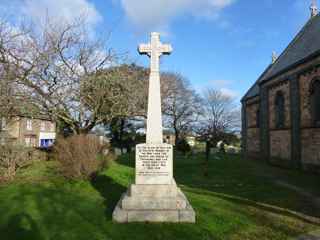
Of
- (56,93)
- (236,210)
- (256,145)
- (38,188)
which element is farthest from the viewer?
(256,145)

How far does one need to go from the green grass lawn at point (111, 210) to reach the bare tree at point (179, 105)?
3261cm

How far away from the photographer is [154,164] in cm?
711

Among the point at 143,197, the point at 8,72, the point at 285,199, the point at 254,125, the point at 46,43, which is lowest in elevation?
the point at 285,199

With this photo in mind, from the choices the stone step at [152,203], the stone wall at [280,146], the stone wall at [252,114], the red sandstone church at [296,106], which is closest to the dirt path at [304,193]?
the red sandstone church at [296,106]

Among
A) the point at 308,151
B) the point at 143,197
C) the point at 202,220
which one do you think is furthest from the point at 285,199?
the point at 308,151

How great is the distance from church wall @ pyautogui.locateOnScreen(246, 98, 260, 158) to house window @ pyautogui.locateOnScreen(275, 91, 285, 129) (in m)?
6.31

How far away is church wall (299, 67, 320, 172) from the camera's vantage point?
16297 millimetres

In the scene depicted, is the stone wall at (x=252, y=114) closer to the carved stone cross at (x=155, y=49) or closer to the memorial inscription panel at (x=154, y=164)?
the carved stone cross at (x=155, y=49)

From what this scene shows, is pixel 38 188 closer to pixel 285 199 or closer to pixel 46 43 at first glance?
pixel 285 199

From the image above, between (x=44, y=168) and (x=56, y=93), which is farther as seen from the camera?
(x=56, y=93)

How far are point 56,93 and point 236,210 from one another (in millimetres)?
13413

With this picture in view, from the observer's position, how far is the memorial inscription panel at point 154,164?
706 centimetres

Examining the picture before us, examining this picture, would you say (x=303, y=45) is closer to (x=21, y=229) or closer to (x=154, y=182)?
(x=154, y=182)

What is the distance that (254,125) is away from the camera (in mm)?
29172
